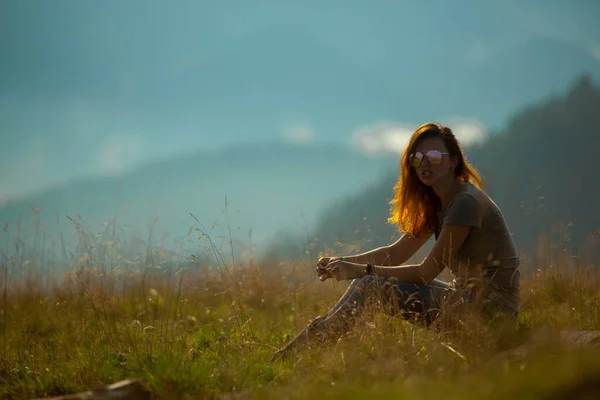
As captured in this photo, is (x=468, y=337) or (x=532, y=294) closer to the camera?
(x=468, y=337)

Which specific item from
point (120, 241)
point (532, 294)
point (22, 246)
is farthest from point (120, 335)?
point (532, 294)

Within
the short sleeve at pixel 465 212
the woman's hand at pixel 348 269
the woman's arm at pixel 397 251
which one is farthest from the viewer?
the woman's arm at pixel 397 251

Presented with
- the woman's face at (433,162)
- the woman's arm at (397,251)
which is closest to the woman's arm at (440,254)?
the woman's face at (433,162)

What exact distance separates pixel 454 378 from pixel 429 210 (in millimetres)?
1869

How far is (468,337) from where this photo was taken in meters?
3.89

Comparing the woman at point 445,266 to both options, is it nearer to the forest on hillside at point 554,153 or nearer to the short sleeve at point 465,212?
the short sleeve at point 465,212

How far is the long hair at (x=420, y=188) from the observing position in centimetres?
472

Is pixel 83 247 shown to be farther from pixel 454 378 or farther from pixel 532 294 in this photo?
pixel 532 294

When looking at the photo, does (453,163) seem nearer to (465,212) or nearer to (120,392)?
(465,212)

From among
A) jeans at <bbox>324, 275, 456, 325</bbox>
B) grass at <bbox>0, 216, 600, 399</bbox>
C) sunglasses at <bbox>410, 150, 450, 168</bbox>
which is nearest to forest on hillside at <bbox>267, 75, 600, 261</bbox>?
grass at <bbox>0, 216, 600, 399</bbox>

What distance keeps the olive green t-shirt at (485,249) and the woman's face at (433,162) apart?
0.23 meters

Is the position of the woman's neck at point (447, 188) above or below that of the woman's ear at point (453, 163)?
below

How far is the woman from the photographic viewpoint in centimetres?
425

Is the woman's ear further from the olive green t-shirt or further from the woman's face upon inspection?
the olive green t-shirt
